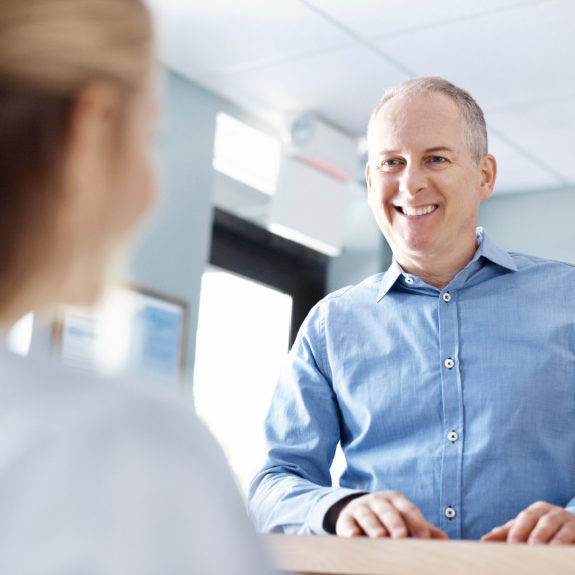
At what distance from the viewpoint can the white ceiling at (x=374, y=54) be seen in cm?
296

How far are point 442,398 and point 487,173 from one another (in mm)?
515

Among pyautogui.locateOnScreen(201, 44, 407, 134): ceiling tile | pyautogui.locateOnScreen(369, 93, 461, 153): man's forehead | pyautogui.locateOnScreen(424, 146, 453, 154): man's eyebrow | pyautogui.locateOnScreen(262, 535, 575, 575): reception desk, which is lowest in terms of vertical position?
pyautogui.locateOnScreen(262, 535, 575, 575): reception desk

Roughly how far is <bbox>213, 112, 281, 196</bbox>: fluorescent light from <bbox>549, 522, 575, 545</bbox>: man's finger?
3104mm

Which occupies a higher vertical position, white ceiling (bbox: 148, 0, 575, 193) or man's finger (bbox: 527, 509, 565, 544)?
white ceiling (bbox: 148, 0, 575, 193)

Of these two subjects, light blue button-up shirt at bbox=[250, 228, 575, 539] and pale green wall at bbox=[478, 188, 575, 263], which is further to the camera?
pale green wall at bbox=[478, 188, 575, 263]

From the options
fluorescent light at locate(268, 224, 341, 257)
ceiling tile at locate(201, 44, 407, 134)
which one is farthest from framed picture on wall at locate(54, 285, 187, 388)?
ceiling tile at locate(201, 44, 407, 134)

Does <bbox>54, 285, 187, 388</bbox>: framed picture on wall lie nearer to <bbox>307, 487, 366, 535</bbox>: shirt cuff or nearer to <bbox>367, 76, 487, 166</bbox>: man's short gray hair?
<bbox>367, 76, 487, 166</bbox>: man's short gray hair

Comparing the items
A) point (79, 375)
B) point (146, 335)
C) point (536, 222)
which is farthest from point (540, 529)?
point (536, 222)

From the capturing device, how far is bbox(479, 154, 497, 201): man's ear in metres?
1.60

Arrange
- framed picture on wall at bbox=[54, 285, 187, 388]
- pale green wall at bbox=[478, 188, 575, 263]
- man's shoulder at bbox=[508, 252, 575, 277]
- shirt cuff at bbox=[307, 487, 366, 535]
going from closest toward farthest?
shirt cuff at bbox=[307, 487, 366, 535] → man's shoulder at bbox=[508, 252, 575, 277] → framed picture on wall at bbox=[54, 285, 187, 388] → pale green wall at bbox=[478, 188, 575, 263]

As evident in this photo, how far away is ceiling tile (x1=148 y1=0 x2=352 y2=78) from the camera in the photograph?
2965mm

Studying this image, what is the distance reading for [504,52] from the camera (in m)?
3.20

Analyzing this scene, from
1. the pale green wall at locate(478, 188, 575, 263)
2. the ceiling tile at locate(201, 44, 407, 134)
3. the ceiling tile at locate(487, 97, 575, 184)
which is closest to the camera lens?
the ceiling tile at locate(201, 44, 407, 134)

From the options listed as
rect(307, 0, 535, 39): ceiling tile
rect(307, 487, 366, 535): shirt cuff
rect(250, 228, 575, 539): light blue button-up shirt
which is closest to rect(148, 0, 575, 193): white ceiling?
rect(307, 0, 535, 39): ceiling tile
